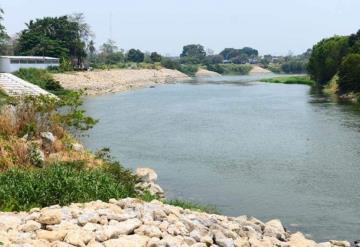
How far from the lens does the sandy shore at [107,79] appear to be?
208 feet

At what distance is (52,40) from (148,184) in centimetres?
6793

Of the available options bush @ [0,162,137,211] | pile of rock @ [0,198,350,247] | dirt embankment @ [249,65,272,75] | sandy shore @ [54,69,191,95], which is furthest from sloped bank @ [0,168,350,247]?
dirt embankment @ [249,65,272,75]

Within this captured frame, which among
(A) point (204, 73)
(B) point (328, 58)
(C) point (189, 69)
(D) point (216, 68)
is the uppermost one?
(B) point (328, 58)

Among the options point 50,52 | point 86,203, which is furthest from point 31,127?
point 50,52

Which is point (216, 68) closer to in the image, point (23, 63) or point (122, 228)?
point (23, 63)

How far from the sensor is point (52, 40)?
7862 cm

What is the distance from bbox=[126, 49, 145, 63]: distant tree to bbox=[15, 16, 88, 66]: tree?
5187 cm

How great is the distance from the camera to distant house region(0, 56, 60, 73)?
2332 inches

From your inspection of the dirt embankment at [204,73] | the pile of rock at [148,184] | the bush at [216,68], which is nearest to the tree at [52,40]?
the dirt embankment at [204,73]

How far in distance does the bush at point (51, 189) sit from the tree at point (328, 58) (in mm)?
60384

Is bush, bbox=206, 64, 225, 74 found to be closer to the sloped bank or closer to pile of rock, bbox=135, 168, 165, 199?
pile of rock, bbox=135, 168, 165, 199

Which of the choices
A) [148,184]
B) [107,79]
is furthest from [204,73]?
[148,184]

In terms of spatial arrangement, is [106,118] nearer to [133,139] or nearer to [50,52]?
[133,139]

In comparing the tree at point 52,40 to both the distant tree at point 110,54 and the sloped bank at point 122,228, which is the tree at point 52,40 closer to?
the distant tree at point 110,54
